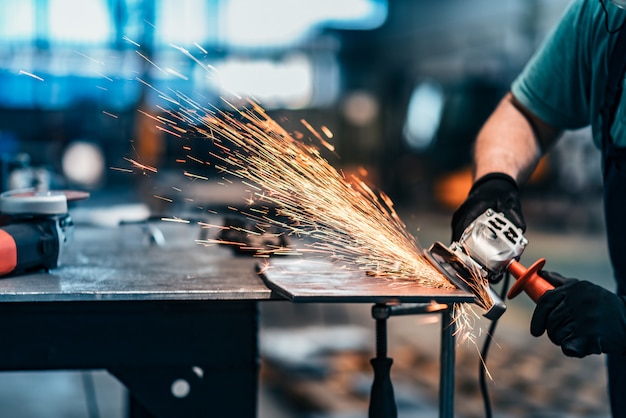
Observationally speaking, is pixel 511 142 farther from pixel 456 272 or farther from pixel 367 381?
pixel 367 381

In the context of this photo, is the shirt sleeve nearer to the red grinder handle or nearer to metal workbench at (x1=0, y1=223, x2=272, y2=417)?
the red grinder handle

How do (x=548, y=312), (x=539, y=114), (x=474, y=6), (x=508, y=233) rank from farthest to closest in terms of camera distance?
(x=474, y=6), (x=539, y=114), (x=508, y=233), (x=548, y=312)

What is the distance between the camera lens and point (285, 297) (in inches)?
42.8

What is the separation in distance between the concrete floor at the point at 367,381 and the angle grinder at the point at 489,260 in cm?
133

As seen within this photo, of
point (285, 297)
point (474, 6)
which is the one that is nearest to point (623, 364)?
point (285, 297)

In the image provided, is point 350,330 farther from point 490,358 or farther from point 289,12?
point 289,12

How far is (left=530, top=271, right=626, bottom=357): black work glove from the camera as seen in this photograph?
100 centimetres

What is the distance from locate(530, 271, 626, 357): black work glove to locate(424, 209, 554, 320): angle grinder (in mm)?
67

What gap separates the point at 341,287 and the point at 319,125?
44.9ft

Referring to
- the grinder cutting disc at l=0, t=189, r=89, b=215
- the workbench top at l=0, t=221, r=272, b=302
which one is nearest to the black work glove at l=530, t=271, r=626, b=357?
the workbench top at l=0, t=221, r=272, b=302

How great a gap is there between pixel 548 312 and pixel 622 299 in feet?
0.39

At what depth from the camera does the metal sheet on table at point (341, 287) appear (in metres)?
1.04

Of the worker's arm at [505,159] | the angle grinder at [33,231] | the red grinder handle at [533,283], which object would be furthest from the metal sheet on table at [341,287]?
the angle grinder at [33,231]

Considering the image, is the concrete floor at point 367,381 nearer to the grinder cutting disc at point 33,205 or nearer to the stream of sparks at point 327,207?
the stream of sparks at point 327,207
